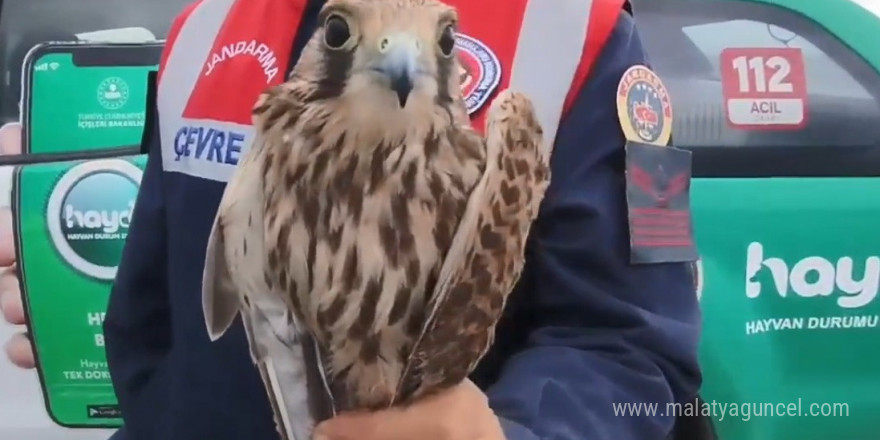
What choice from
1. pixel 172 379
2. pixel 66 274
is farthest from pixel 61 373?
pixel 172 379

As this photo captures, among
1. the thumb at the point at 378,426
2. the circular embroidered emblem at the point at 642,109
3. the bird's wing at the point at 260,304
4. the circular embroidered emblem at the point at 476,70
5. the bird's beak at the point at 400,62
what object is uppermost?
the bird's beak at the point at 400,62

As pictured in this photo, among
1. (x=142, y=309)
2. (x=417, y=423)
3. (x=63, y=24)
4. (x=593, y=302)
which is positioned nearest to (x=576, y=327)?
(x=593, y=302)

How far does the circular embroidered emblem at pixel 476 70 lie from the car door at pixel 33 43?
940 mm

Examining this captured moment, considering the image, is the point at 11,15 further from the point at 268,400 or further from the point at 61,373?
the point at 268,400

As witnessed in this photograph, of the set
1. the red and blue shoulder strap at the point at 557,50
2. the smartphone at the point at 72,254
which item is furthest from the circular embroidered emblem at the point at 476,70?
the smartphone at the point at 72,254

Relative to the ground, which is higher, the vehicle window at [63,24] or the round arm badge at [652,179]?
the round arm badge at [652,179]

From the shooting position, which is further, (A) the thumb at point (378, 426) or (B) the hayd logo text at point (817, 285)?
(B) the hayd logo text at point (817, 285)

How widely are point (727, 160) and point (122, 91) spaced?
→ 784mm

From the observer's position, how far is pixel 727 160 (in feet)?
4.72

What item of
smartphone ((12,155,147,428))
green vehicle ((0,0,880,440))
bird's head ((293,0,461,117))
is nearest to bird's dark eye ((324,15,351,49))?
bird's head ((293,0,461,117))

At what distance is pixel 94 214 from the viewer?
1300 mm

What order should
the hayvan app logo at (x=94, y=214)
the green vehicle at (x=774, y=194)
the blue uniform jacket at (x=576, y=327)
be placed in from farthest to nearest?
the green vehicle at (x=774, y=194), the hayvan app logo at (x=94, y=214), the blue uniform jacket at (x=576, y=327)

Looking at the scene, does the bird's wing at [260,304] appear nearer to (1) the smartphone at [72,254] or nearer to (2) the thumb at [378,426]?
(2) the thumb at [378,426]

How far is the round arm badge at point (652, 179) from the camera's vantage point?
52cm
